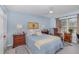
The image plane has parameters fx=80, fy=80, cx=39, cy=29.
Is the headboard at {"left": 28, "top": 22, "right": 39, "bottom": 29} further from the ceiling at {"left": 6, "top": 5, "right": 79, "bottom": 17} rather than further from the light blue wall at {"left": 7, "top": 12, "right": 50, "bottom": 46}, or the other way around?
the ceiling at {"left": 6, "top": 5, "right": 79, "bottom": 17}

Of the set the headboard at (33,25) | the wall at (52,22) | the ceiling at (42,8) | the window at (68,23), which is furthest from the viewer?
the wall at (52,22)

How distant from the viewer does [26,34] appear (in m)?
4.63

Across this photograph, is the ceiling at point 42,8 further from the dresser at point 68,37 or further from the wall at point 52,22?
the dresser at point 68,37

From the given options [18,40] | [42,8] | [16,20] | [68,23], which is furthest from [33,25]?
[68,23]

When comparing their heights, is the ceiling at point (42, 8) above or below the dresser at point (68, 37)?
above

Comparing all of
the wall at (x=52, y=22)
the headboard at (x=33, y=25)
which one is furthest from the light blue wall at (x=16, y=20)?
the wall at (x=52, y=22)

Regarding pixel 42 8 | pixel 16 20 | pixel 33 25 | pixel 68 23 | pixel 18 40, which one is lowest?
pixel 18 40

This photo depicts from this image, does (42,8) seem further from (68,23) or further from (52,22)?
(68,23)

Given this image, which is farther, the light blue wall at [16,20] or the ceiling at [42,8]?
the light blue wall at [16,20]

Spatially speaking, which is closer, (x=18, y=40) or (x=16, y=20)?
(x=18, y=40)

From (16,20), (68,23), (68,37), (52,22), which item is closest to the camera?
(16,20)

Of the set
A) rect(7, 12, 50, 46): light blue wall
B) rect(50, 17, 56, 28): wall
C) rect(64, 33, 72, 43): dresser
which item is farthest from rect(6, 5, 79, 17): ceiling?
rect(64, 33, 72, 43): dresser

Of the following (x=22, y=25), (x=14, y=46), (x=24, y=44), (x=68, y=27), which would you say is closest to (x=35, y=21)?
(x=22, y=25)
